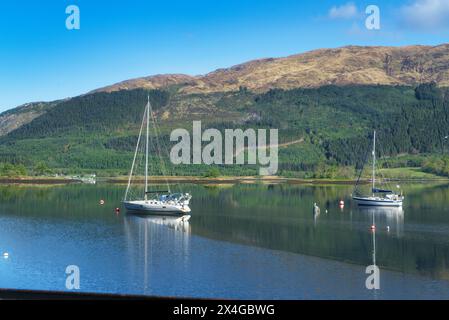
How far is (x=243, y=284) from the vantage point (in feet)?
127

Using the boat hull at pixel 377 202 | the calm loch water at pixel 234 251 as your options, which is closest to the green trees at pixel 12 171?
the calm loch water at pixel 234 251

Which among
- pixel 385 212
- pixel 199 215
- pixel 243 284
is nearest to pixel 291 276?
pixel 243 284

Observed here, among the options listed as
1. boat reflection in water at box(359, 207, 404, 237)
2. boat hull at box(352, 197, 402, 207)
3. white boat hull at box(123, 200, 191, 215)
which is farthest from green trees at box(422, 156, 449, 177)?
white boat hull at box(123, 200, 191, 215)

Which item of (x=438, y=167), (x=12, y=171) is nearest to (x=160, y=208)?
(x=12, y=171)

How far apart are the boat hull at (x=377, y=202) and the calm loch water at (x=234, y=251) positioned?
9.74 ft

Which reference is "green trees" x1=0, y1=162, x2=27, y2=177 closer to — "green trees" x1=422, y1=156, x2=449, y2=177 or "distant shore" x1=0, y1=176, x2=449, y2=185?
"distant shore" x1=0, y1=176, x2=449, y2=185

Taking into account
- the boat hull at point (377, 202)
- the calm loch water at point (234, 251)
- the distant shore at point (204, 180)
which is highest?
the distant shore at point (204, 180)

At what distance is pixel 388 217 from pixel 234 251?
1292 inches

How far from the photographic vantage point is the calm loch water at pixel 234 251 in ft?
126

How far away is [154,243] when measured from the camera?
5594 cm

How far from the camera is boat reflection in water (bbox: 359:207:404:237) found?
217 ft

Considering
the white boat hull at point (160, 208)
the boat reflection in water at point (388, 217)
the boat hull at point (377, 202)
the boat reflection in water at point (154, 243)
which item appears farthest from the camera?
the boat hull at point (377, 202)

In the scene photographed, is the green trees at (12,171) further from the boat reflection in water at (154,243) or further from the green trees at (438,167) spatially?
the green trees at (438,167)
